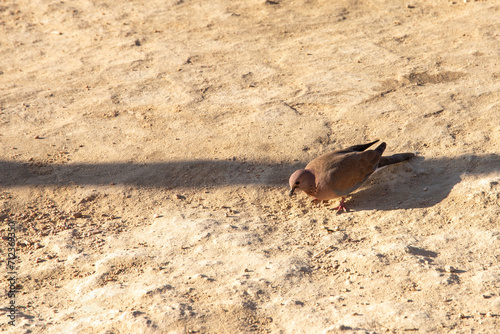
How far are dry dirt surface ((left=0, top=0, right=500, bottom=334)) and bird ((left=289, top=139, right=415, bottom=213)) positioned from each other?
0.19m

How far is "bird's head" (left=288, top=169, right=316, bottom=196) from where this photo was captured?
14.4 ft

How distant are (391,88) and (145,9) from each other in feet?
14.5

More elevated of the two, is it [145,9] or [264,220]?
[145,9]

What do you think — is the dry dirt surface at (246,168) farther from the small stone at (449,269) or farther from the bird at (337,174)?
the bird at (337,174)

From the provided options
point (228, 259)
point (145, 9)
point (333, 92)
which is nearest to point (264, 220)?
point (228, 259)

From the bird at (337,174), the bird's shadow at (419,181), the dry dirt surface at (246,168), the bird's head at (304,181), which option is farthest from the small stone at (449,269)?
the bird's head at (304,181)

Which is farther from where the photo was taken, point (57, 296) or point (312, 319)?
point (57, 296)

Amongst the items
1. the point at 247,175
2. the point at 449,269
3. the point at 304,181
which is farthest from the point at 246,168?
the point at 449,269

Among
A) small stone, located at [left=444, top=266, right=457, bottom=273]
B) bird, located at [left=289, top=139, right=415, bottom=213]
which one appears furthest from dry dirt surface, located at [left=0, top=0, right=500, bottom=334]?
bird, located at [left=289, top=139, right=415, bottom=213]

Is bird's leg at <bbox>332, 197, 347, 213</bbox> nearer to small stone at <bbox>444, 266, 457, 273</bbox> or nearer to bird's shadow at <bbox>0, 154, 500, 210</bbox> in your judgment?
A: bird's shadow at <bbox>0, 154, 500, 210</bbox>

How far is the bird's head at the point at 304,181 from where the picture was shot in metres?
4.38

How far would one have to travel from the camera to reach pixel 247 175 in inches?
193

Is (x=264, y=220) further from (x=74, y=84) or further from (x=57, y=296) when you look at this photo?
(x=74, y=84)

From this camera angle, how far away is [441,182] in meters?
4.54
